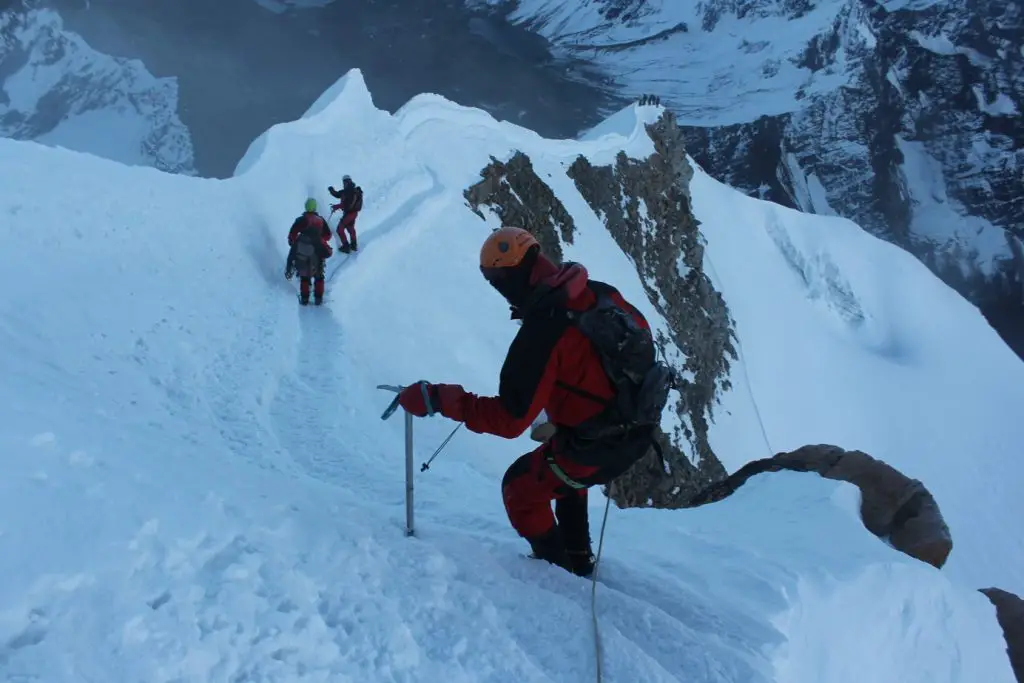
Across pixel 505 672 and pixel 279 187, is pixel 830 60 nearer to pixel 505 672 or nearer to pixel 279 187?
pixel 279 187

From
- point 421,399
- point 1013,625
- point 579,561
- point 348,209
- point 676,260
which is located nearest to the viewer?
point 421,399

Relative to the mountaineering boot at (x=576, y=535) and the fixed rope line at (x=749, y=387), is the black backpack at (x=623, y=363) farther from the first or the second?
the fixed rope line at (x=749, y=387)

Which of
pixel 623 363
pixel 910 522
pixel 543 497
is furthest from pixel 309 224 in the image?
pixel 910 522

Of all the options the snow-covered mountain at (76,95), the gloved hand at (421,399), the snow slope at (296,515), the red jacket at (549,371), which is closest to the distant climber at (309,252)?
the snow slope at (296,515)

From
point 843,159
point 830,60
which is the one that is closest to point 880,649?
point 843,159

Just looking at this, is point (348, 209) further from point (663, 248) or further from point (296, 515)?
point (663, 248)

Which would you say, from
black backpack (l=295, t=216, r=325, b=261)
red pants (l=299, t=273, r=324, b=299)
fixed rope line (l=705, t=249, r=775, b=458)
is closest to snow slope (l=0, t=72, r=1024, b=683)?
red pants (l=299, t=273, r=324, b=299)

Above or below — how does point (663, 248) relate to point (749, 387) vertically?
above

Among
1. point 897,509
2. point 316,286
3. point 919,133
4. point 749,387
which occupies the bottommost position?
point 897,509
